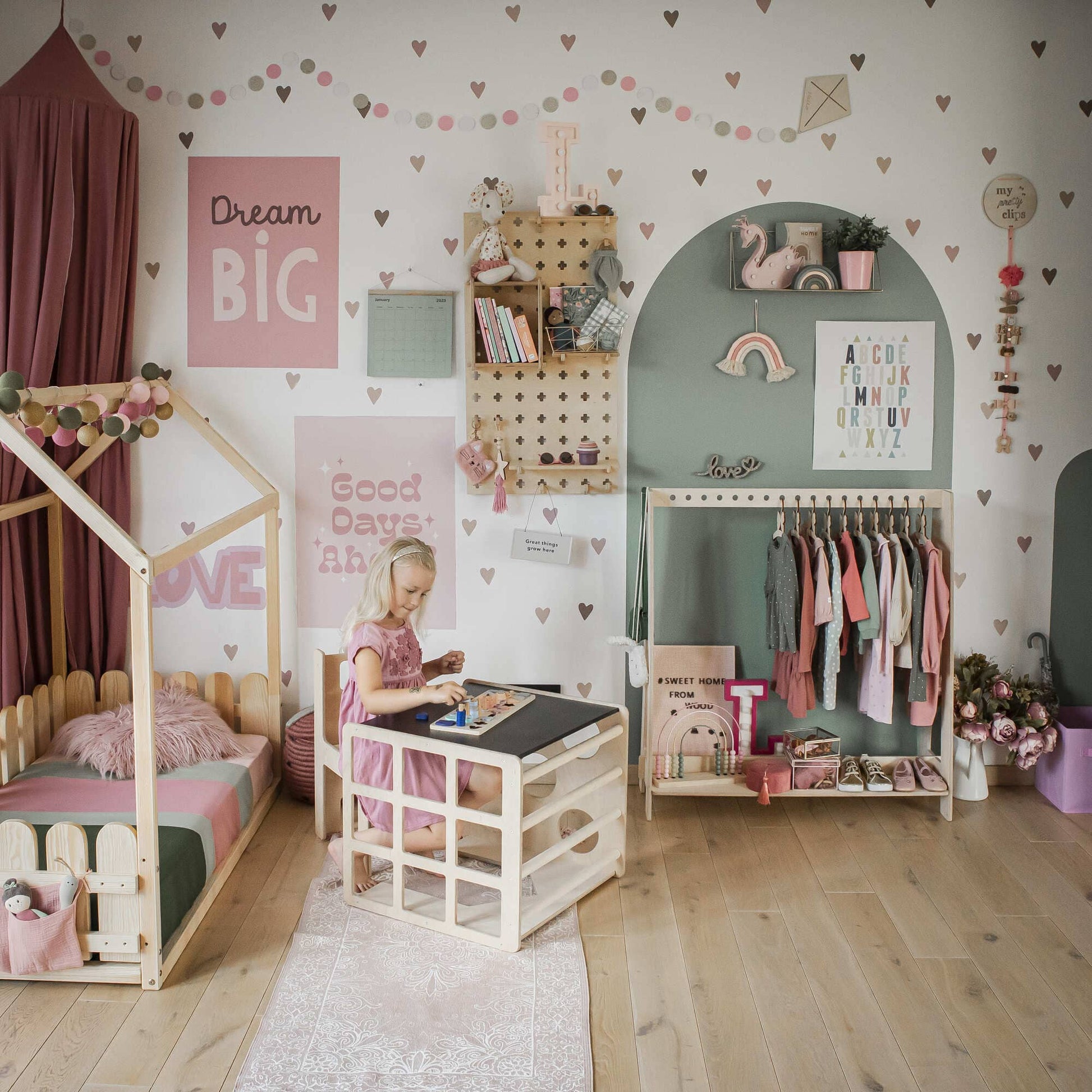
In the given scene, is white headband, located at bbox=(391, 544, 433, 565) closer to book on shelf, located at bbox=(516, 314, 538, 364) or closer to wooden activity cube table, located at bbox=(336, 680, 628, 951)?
wooden activity cube table, located at bbox=(336, 680, 628, 951)

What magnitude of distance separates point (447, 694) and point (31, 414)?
1222mm

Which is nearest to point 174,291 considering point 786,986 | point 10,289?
point 10,289

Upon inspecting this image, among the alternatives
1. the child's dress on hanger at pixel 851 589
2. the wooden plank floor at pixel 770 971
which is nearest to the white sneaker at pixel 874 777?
the wooden plank floor at pixel 770 971

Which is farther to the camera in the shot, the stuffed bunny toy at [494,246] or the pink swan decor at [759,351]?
the pink swan decor at [759,351]

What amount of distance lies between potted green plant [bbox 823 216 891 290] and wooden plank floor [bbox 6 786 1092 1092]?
1.83 metres

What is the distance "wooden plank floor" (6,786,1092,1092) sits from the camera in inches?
84.5

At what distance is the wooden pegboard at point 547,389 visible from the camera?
349 centimetres

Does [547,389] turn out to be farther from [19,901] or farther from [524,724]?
[19,901]

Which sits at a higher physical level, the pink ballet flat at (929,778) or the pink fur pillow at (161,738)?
the pink fur pillow at (161,738)

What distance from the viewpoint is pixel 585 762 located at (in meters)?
3.06

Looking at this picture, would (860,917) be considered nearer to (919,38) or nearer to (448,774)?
(448,774)

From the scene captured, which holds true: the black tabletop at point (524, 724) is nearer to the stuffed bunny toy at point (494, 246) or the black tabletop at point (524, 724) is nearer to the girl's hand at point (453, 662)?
the girl's hand at point (453, 662)

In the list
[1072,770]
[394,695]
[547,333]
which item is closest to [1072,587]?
[1072,770]

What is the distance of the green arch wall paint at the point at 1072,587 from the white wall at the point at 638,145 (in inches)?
3.4
